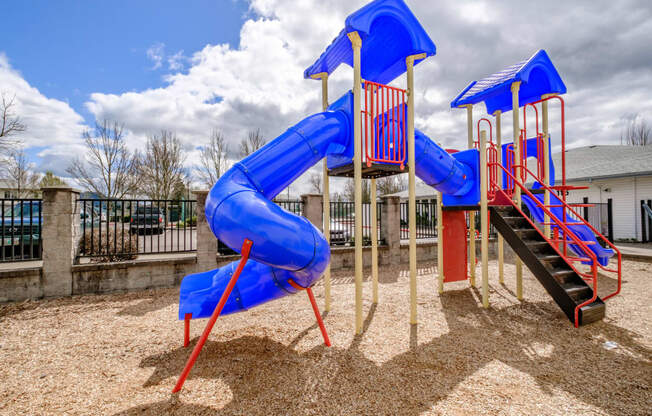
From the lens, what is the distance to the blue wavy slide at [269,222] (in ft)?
10.2

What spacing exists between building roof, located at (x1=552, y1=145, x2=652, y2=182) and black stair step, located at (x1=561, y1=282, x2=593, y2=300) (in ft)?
44.8

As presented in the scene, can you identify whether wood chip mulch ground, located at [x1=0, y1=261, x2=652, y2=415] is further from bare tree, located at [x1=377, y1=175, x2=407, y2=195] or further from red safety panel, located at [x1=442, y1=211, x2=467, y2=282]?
bare tree, located at [x1=377, y1=175, x2=407, y2=195]

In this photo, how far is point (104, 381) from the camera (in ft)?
10.5

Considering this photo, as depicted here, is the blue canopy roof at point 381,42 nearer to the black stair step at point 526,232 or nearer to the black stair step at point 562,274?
the black stair step at point 526,232

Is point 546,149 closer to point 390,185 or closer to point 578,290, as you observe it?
point 578,290

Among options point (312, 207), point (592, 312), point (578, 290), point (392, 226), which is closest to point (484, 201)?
point (578, 290)

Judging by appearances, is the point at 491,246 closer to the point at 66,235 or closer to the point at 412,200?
the point at 412,200

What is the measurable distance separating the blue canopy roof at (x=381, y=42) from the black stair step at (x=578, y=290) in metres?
4.23

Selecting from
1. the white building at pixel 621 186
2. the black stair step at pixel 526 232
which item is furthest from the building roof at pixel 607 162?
the black stair step at pixel 526 232

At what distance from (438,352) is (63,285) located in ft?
23.6

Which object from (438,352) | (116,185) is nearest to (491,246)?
(438,352)

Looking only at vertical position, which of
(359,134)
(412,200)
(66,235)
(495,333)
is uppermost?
(359,134)

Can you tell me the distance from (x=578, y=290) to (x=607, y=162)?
716 inches

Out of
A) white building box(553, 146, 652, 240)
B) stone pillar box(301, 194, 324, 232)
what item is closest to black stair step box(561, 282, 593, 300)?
stone pillar box(301, 194, 324, 232)
